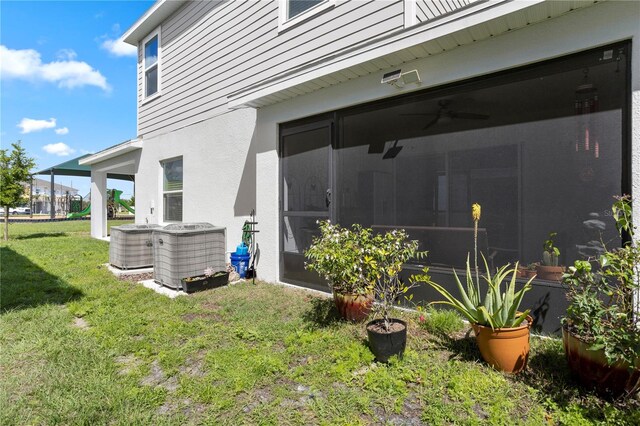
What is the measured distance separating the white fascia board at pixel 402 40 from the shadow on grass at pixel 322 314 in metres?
2.82

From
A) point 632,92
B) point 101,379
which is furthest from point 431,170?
point 101,379

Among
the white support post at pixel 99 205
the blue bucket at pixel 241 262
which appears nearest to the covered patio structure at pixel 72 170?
the white support post at pixel 99 205

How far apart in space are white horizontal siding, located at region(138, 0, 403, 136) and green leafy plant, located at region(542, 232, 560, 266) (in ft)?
7.82

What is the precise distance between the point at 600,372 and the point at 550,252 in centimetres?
119

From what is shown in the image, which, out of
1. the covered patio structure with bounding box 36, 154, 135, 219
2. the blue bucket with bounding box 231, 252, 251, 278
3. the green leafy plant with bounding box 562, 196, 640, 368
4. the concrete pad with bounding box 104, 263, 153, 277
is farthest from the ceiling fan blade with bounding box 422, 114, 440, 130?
the covered patio structure with bounding box 36, 154, 135, 219

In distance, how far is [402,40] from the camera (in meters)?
3.29

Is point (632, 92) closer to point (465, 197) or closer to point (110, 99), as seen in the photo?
point (465, 197)

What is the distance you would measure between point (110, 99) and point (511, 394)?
2105cm

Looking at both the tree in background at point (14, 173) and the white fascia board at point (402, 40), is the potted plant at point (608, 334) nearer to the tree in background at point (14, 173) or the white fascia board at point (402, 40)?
the white fascia board at point (402, 40)

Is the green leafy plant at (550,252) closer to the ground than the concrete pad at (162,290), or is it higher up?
higher up

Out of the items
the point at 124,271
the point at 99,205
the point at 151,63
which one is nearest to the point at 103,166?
the point at 99,205

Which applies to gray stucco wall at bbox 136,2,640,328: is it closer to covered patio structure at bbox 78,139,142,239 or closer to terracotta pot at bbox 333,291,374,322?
covered patio structure at bbox 78,139,142,239

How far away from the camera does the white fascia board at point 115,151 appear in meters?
8.75

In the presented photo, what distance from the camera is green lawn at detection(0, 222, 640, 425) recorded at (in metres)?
1.96
